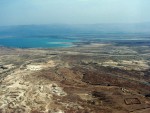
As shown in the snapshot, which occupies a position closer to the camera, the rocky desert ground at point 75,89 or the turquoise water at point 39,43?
the rocky desert ground at point 75,89

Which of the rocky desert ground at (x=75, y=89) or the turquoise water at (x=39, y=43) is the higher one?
the rocky desert ground at (x=75, y=89)

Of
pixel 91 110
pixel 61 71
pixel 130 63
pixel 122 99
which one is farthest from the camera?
pixel 130 63

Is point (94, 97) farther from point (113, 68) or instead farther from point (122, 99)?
point (113, 68)

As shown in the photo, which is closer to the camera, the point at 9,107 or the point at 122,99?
the point at 9,107

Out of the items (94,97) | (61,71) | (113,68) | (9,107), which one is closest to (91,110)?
(94,97)

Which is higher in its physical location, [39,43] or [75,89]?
[75,89]

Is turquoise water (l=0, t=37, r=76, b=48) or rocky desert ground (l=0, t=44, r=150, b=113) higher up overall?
rocky desert ground (l=0, t=44, r=150, b=113)

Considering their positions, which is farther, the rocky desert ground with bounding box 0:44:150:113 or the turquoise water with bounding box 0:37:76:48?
the turquoise water with bounding box 0:37:76:48

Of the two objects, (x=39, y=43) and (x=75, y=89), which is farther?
(x=39, y=43)

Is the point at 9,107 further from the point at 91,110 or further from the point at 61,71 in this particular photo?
the point at 61,71

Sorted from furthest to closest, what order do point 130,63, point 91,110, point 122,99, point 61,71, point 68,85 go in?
point 130,63
point 61,71
point 68,85
point 122,99
point 91,110
